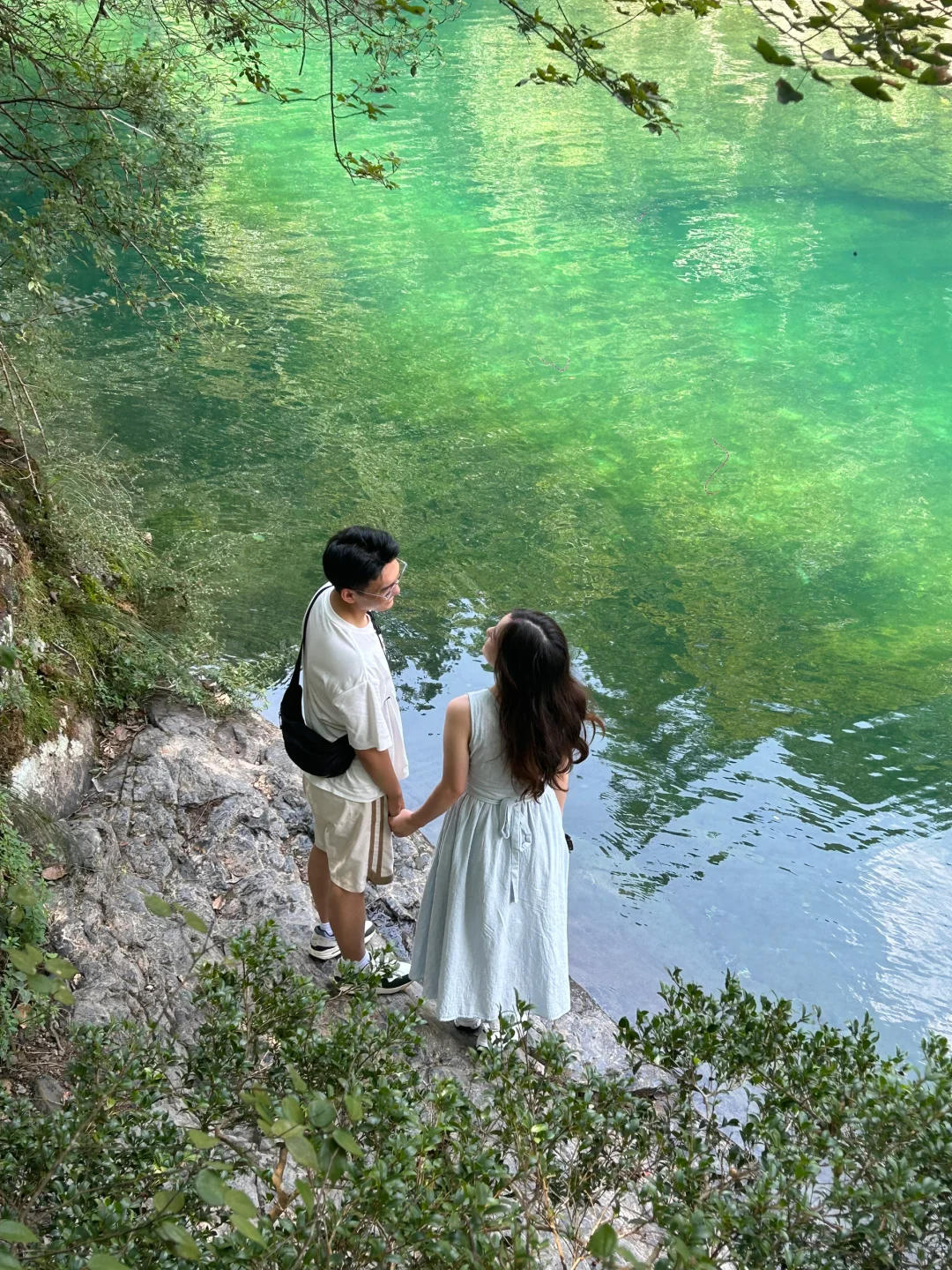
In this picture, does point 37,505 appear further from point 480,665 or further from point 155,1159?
point 155,1159

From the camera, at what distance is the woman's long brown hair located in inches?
98.4

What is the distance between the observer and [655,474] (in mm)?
8180

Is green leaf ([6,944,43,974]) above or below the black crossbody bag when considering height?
above

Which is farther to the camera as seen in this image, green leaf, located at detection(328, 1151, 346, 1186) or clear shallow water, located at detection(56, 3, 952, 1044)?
clear shallow water, located at detection(56, 3, 952, 1044)

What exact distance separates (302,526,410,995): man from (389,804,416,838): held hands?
31 millimetres

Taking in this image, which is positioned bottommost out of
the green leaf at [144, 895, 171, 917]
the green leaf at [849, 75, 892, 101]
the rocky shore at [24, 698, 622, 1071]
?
the rocky shore at [24, 698, 622, 1071]

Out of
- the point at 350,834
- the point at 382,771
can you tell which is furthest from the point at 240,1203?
the point at 350,834

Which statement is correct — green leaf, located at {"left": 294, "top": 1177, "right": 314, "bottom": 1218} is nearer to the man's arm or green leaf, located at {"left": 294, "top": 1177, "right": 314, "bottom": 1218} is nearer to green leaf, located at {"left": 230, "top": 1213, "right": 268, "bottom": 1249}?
green leaf, located at {"left": 230, "top": 1213, "right": 268, "bottom": 1249}

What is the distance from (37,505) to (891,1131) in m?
4.09

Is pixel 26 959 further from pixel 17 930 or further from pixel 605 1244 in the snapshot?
pixel 17 930

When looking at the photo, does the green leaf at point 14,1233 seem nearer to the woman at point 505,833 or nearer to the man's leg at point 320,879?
the woman at point 505,833

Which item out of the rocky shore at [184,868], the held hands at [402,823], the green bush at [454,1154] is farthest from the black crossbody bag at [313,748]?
the green bush at [454,1154]

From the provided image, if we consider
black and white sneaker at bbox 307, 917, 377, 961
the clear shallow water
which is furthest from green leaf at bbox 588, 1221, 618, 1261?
the clear shallow water

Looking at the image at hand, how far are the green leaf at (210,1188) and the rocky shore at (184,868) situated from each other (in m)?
1.71
